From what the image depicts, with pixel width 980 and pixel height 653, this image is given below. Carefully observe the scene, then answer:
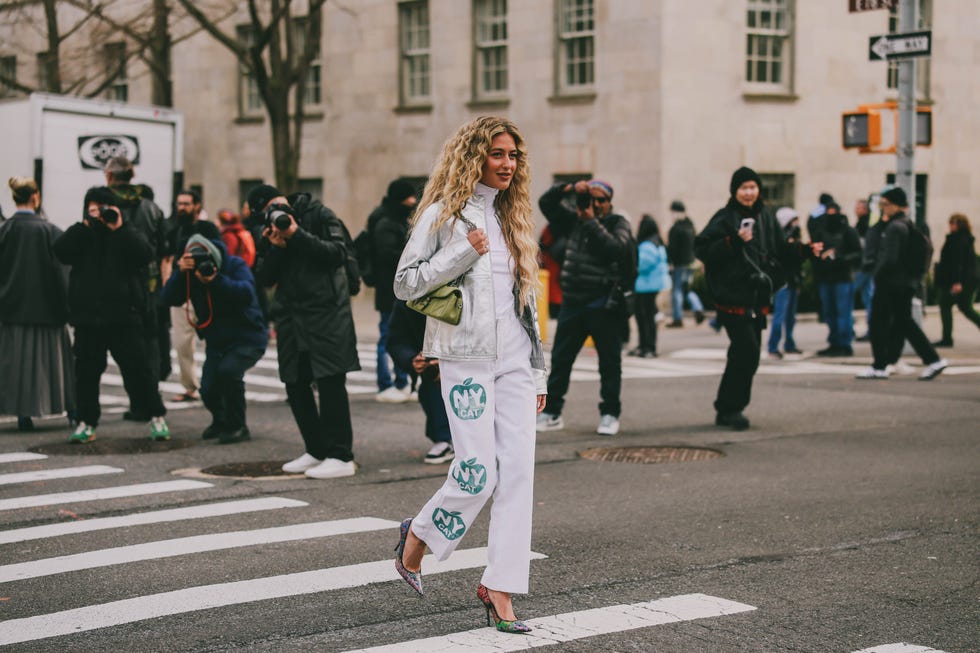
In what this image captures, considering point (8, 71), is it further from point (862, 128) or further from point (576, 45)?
point (862, 128)

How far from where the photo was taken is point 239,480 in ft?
29.8

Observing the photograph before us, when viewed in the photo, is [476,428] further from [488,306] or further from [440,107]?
[440,107]

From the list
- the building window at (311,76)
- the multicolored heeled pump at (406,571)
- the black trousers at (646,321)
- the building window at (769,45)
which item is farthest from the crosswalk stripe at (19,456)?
the building window at (311,76)

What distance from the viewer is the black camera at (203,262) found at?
10.5 metres

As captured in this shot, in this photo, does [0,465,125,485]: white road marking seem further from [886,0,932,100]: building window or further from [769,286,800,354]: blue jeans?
[886,0,932,100]: building window

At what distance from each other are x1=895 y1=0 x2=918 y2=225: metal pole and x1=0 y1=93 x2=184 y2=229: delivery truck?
33.9 feet

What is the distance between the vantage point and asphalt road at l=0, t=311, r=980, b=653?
543cm

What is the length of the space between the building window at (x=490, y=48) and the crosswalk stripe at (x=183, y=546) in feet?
71.4

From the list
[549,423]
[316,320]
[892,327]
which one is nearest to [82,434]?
[316,320]

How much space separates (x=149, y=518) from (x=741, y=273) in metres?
5.26

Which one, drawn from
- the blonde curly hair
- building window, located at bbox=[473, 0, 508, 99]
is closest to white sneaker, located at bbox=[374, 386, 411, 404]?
the blonde curly hair

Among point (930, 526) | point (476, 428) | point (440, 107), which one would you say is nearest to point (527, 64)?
point (440, 107)

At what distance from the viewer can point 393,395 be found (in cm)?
1345

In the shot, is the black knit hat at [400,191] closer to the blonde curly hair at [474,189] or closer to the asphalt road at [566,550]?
the asphalt road at [566,550]
